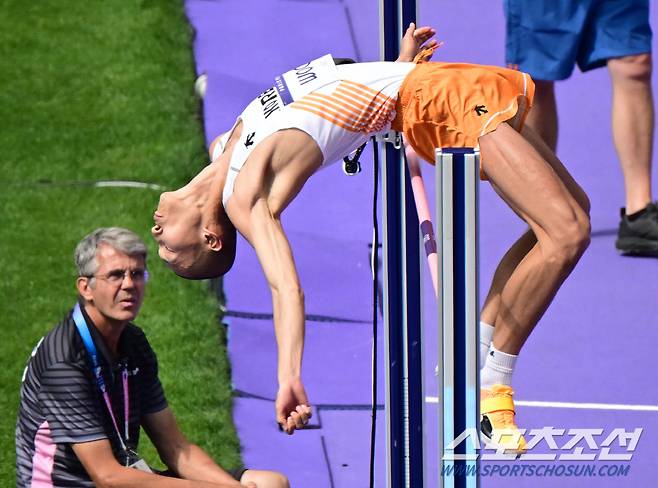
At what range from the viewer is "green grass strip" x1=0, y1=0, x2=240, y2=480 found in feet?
22.0

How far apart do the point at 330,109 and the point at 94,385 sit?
1194 mm

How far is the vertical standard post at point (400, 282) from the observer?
4.70 m

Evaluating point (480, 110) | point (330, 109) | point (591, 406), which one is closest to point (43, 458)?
point (330, 109)

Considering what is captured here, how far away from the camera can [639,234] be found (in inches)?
288

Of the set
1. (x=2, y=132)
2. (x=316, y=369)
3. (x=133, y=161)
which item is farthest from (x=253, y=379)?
(x=2, y=132)

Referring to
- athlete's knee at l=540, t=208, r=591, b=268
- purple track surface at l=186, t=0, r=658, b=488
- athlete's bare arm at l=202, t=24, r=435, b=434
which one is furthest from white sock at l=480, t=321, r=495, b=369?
purple track surface at l=186, t=0, r=658, b=488

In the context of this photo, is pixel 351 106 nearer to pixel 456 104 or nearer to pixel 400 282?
pixel 456 104

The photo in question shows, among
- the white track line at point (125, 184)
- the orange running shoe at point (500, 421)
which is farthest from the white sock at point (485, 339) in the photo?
the white track line at point (125, 184)

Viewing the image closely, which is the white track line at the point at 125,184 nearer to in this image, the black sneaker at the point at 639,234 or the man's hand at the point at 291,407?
the black sneaker at the point at 639,234

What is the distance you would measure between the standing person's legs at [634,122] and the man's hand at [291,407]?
148 inches

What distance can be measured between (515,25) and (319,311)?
1689 mm

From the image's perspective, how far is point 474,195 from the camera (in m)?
3.44

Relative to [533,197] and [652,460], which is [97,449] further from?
[652,460]

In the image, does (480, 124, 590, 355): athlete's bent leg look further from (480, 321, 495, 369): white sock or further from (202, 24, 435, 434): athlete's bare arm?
(202, 24, 435, 434): athlete's bare arm
